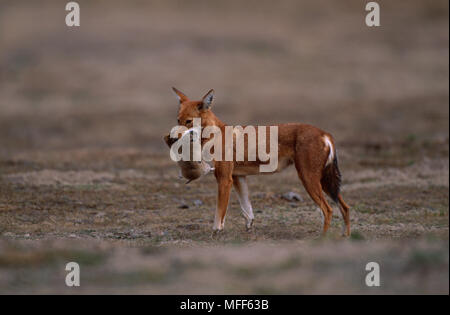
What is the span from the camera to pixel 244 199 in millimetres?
10711

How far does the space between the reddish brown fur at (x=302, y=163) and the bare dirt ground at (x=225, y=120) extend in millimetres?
454

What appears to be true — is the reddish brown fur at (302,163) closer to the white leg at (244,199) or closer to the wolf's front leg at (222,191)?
the wolf's front leg at (222,191)

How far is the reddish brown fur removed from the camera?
10.0 meters

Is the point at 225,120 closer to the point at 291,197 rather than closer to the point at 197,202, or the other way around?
the point at 291,197

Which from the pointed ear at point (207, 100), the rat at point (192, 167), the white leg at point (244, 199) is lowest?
the white leg at point (244, 199)

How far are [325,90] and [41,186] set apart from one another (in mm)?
17287

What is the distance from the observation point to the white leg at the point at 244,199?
10.5 m

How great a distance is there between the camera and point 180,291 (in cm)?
680

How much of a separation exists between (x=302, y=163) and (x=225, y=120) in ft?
44.5

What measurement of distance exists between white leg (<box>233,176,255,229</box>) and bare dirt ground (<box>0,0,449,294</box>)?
0.66 feet

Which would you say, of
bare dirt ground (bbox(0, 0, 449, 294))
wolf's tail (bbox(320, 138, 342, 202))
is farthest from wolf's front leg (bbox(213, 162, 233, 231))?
wolf's tail (bbox(320, 138, 342, 202))

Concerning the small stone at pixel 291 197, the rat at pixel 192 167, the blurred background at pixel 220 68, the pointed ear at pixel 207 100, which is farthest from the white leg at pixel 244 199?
the blurred background at pixel 220 68
